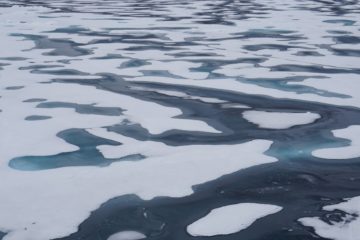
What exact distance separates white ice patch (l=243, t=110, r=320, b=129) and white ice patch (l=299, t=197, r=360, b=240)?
0.81m

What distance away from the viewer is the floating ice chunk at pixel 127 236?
1366 millimetres

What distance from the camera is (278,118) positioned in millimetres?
2424

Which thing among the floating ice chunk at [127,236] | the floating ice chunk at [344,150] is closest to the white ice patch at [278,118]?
the floating ice chunk at [344,150]

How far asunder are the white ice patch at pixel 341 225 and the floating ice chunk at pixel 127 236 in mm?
493

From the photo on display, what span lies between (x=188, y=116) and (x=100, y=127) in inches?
18.4

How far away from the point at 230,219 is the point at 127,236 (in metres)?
0.33

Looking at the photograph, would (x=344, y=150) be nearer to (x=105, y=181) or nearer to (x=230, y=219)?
(x=230, y=219)

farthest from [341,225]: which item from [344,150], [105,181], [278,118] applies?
[278,118]

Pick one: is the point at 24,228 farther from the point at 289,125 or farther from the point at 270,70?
the point at 270,70

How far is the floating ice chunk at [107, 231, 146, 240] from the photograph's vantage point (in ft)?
4.48

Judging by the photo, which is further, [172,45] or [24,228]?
[172,45]

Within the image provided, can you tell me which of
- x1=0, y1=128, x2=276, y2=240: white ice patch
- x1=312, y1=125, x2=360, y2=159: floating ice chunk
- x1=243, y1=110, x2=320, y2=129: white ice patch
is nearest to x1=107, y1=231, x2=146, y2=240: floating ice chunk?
x1=0, y1=128, x2=276, y2=240: white ice patch

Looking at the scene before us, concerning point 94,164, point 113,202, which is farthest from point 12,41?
point 113,202

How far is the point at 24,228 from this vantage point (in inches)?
55.2
